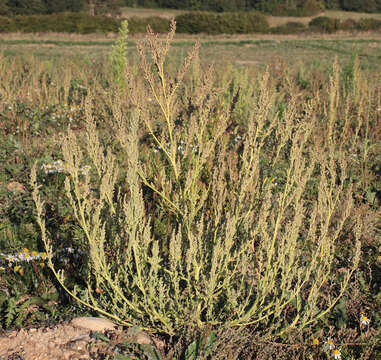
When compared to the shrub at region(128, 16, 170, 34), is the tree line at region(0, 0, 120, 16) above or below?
above

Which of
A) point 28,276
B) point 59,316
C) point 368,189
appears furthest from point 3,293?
point 368,189

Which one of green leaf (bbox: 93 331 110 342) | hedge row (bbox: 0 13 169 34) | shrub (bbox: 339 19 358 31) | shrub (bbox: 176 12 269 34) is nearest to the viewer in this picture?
green leaf (bbox: 93 331 110 342)

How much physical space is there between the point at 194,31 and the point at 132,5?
36455mm

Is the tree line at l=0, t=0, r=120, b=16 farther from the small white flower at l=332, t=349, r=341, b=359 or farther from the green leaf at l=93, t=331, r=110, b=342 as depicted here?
the small white flower at l=332, t=349, r=341, b=359

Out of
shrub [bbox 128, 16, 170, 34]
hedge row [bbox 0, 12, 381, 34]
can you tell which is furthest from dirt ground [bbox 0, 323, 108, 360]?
shrub [bbox 128, 16, 170, 34]

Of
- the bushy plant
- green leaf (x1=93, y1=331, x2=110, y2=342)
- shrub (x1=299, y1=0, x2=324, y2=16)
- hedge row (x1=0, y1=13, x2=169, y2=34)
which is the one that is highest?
shrub (x1=299, y1=0, x2=324, y2=16)

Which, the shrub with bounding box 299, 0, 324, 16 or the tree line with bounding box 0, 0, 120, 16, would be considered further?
the shrub with bounding box 299, 0, 324, 16

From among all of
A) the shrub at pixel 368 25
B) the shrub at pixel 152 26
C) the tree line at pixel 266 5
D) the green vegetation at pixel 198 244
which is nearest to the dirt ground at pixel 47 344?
the green vegetation at pixel 198 244

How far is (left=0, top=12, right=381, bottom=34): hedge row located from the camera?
34938 millimetres

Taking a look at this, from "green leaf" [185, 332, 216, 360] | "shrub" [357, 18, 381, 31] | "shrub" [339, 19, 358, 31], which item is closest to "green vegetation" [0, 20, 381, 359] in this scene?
"green leaf" [185, 332, 216, 360]

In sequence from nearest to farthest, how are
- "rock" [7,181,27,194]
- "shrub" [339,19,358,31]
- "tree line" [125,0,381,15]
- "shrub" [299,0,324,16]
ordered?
"rock" [7,181,27,194] → "shrub" [339,19,358,31] → "shrub" [299,0,324,16] → "tree line" [125,0,381,15]

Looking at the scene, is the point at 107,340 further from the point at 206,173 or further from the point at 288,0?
the point at 288,0

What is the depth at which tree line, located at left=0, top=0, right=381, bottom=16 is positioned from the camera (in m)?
51.2

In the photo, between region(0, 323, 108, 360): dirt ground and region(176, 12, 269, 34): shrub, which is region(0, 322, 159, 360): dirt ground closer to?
region(0, 323, 108, 360): dirt ground
